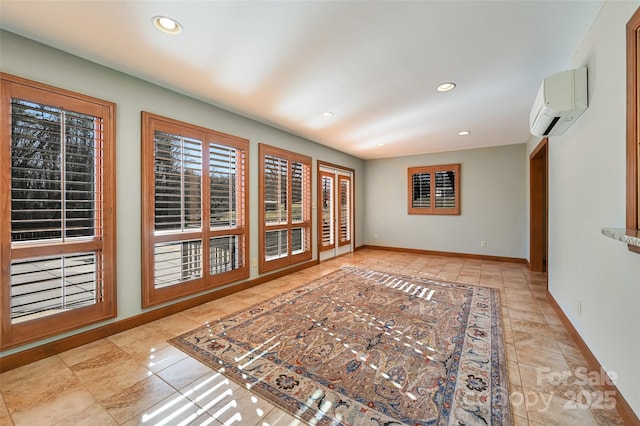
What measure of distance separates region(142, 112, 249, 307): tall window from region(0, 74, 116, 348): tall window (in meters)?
0.35

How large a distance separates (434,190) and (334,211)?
2.51 m

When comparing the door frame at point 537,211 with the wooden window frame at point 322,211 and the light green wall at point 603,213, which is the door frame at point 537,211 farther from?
the wooden window frame at point 322,211

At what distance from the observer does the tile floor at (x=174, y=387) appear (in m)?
1.48

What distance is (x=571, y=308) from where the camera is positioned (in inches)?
96.0

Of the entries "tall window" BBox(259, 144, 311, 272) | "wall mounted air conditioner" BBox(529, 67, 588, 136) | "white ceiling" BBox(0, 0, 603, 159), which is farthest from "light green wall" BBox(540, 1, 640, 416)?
"tall window" BBox(259, 144, 311, 272)

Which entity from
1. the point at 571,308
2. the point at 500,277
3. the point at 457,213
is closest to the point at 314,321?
the point at 571,308

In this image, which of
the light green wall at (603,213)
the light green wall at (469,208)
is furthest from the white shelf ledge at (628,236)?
the light green wall at (469,208)

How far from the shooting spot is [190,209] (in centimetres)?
310

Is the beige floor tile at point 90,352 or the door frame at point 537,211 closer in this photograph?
the beige floor tile at point 90,352

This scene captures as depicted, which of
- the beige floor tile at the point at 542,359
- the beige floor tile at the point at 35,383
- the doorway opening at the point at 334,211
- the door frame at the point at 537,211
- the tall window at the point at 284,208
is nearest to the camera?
the beige floor tile at the point at 35,383

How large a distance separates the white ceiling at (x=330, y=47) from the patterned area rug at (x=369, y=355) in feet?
8.30

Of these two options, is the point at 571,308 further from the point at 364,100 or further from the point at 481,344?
the point at 364,100

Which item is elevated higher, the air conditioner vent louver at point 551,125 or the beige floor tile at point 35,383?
the air conditioner vent louver at point 551,125

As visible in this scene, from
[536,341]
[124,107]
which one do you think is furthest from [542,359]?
[124,107]
